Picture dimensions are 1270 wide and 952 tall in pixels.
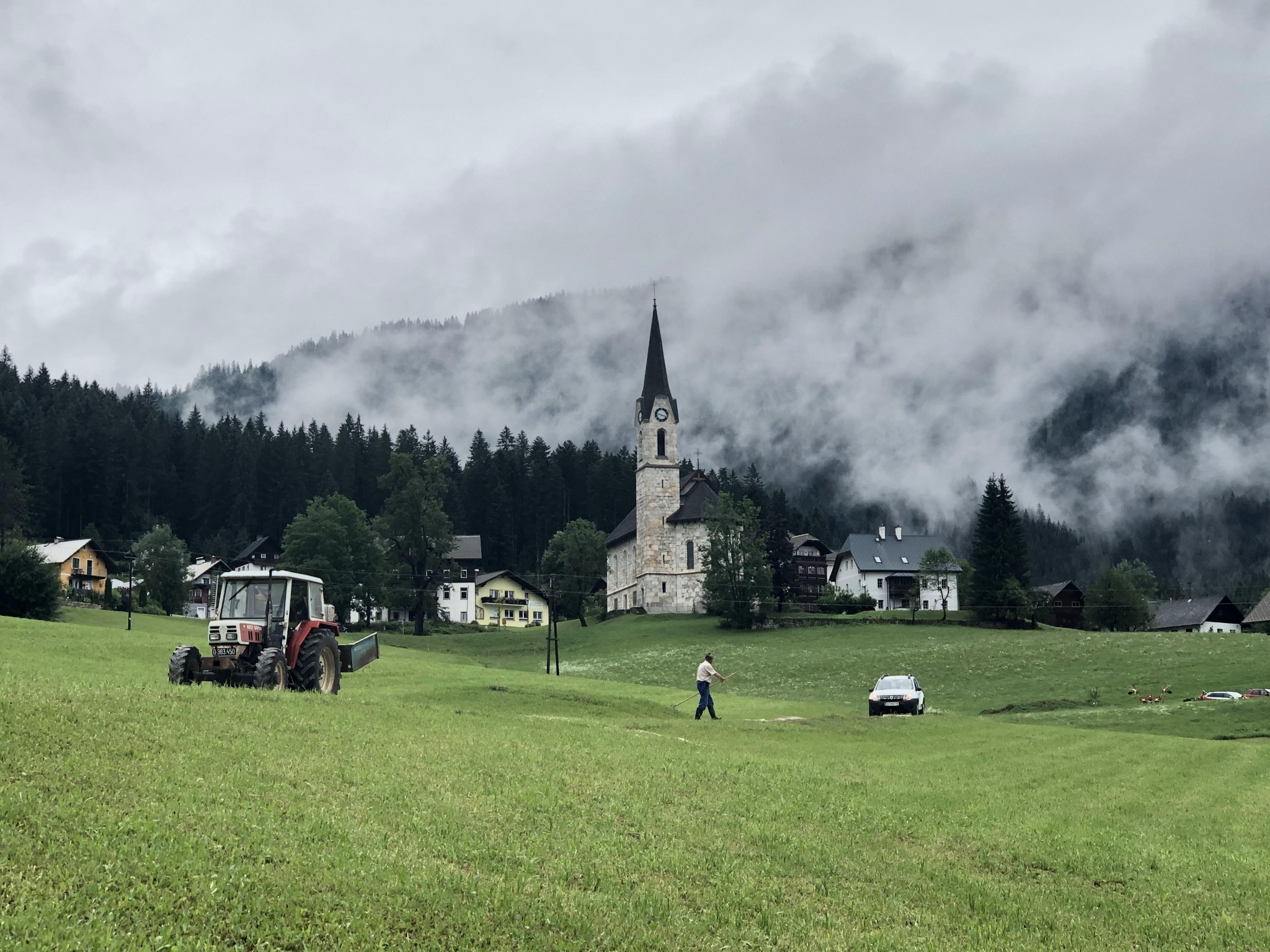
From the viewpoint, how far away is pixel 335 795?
1407cm

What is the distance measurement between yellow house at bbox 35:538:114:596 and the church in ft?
190

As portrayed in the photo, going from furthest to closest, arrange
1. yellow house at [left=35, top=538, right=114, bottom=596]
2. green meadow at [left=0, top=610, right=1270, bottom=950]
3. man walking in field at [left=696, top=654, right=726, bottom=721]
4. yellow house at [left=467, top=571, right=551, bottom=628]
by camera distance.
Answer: yellow house at [left=467, top=571, right=551, bottom=628]
yellow house at [left=35, top=538, right=114, bottom=596]
man walking in field at [left=696, top=654, right=726, bottom=721]
green meadow at [left=0, top=610, right=1270, bottom=950]

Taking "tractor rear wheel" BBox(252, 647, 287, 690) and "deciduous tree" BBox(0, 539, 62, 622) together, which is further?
"deciduous tree" BBox(0, 539, 62, 622)

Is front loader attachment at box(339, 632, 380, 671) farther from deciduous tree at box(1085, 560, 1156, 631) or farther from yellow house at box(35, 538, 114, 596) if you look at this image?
deciduous tree at box(1085, 560, 1156, 631)

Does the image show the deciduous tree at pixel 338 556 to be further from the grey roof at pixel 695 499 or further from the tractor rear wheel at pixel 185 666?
the tractor rear wheel at pixel 185 666

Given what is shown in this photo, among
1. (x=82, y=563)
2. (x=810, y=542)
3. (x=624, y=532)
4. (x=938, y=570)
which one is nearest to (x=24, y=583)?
(x=82, y=563)

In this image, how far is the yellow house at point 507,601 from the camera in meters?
155

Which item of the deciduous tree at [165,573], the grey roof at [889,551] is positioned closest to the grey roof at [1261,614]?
the grey roof at [889,551]

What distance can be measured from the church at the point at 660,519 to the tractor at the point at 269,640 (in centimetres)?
9314

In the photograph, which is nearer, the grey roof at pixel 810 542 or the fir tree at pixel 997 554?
the fir tree at pixel 997 554

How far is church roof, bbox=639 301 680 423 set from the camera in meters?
136

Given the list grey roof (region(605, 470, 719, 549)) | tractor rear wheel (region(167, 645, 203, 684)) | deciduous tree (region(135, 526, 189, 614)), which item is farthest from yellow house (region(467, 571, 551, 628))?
tractor rear wheel (region(167, 645, 203, 684))

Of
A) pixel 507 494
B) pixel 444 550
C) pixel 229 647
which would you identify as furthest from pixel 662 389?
pixel 229 647

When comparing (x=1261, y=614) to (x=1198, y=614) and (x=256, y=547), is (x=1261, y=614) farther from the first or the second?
(x=256, y=547)
